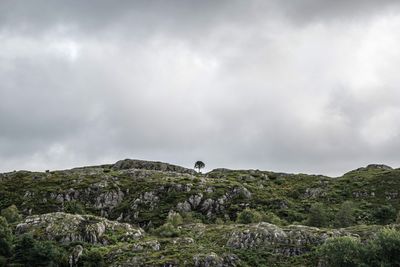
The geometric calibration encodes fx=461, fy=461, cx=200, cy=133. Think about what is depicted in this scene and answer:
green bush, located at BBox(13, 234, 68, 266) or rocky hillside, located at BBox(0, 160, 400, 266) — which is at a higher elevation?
rocky hillside, located at BBox(0, 160, 400, 266)

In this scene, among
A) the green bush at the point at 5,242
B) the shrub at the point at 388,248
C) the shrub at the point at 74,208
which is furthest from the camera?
the shrub at the point at 74,208

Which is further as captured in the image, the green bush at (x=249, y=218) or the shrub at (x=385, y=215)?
the shrub at (x=385, y=215)

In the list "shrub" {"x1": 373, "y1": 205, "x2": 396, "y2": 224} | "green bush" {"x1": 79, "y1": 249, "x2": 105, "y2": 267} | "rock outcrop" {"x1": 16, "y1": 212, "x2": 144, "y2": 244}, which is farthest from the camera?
"shrub" {"x1": 373, "y1": 205, "x2": 396, "y2": 224}

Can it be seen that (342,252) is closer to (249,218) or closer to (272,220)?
(249,218)

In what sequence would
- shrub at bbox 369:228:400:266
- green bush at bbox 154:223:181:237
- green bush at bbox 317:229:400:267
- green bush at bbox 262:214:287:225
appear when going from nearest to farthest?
shrub at bbox 369:228:400:266 → green bush at bbox 317:229:400:267 → green bush at bbox 154:223:181:237 → green bush at bbox 262:214:287:225

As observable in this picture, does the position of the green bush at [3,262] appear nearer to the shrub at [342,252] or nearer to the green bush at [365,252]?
the shrub at [342,252]

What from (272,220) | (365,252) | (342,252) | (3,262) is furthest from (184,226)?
(365,252)

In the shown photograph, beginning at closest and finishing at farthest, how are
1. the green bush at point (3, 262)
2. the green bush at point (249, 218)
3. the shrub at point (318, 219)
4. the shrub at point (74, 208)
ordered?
the green bush at point (3, 262) → the green bush at point (249, 218) → the shrub at point (318, 219) → the shrub at point (74, 208)

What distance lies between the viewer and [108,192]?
646ft

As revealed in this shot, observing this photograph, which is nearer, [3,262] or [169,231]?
[3,262]

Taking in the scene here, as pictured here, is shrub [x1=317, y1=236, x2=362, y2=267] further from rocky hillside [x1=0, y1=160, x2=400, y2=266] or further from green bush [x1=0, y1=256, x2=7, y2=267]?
green bush [x1=0, y1=256, x2=7, y2=267]

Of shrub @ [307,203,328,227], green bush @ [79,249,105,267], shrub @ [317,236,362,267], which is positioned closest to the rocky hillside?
green bush @ [79,249,105,267]

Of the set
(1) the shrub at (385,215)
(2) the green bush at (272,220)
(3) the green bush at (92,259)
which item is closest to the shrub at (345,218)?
(1) the shrub at (385,215)

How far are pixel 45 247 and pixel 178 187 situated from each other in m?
92.2
